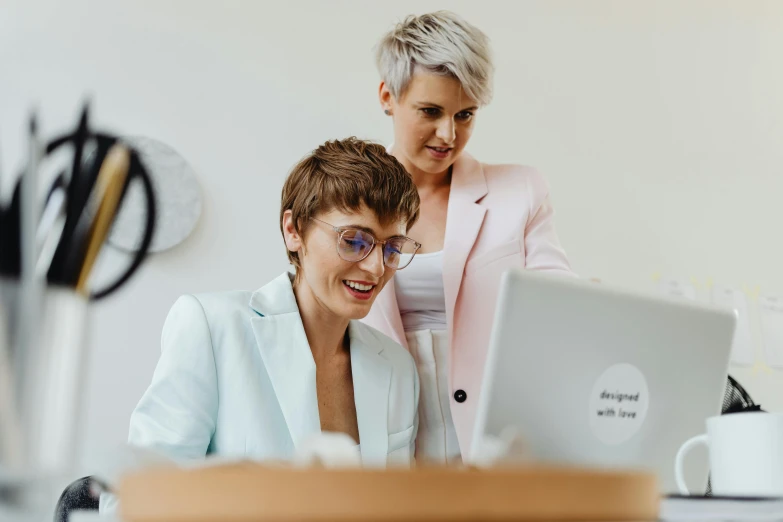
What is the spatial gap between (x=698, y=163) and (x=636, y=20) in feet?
2.14

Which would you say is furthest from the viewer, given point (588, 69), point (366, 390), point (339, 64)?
point (588, 69)

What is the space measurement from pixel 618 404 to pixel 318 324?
79 centimetres

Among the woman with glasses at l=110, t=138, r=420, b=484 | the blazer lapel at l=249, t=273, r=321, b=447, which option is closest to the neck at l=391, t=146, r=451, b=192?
the woman with glasses at l=110, t=138, r=420, b=484

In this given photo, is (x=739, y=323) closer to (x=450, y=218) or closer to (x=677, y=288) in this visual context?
(x=677, y=288)

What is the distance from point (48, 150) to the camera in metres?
0.49

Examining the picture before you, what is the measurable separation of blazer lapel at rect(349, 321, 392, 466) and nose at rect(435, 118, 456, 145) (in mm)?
560

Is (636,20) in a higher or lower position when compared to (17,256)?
higher

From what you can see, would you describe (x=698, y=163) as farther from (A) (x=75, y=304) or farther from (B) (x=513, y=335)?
(A) (x=75, y=304)

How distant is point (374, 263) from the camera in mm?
1618

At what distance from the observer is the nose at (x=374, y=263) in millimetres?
1616

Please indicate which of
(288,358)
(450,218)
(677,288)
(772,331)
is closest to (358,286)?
(288,358)

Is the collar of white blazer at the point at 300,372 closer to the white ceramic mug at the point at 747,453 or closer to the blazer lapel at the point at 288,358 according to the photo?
the blazer lapel at the point at 288,358

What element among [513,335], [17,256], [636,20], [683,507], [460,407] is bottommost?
[460,407]

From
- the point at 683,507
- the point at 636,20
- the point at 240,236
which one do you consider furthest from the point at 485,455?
the point at 636,20
